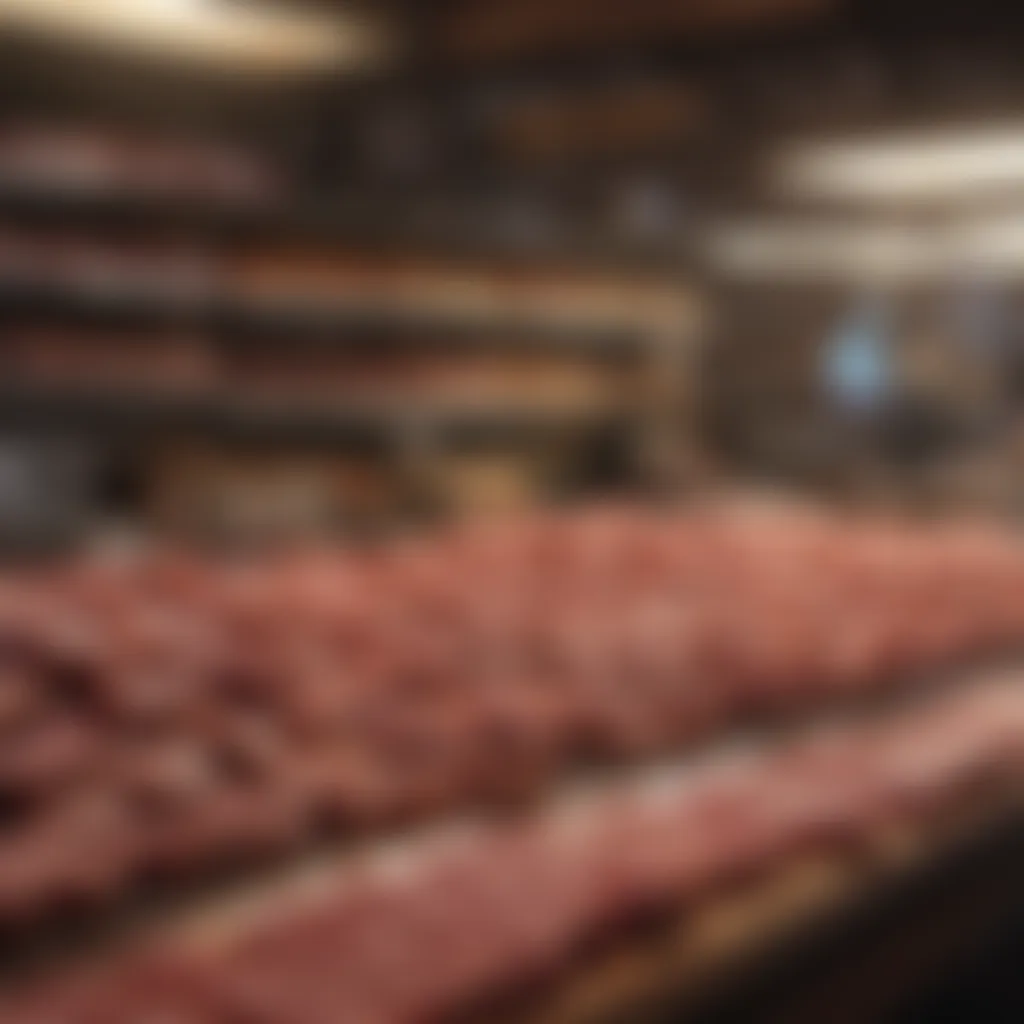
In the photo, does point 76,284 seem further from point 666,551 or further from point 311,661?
point 311,661

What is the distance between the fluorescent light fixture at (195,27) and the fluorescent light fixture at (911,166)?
2.02 feet

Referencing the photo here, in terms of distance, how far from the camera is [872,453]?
2135 millimetres

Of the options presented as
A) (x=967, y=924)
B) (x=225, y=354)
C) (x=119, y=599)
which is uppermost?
(x=225, y=354)

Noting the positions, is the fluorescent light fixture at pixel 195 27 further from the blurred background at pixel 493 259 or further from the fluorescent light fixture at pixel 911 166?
the fluorescent light fixture at pixel 911 166

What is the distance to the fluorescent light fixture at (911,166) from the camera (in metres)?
1.35

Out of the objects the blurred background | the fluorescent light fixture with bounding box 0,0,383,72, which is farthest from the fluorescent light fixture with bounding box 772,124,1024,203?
the fluorescent light fixture with bounding box 0,0,383,72

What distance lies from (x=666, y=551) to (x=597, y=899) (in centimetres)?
126

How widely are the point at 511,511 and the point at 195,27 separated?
6.26ft

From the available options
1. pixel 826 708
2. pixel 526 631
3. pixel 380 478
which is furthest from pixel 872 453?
pixel 380 478

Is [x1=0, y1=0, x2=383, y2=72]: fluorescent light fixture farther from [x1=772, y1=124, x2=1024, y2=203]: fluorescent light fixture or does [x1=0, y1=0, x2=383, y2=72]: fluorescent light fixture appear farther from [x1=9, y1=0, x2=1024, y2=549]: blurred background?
[x1=772, y1=124, x2=1024, y2=203]: fluorescent light fixture

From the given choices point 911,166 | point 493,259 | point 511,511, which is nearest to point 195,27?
point 911,166

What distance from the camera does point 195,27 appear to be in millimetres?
899

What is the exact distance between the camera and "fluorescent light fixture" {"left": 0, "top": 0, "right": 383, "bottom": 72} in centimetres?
88

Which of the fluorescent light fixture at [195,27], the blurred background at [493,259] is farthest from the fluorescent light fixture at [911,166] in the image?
the fluorescent light fixture at [195,27]
